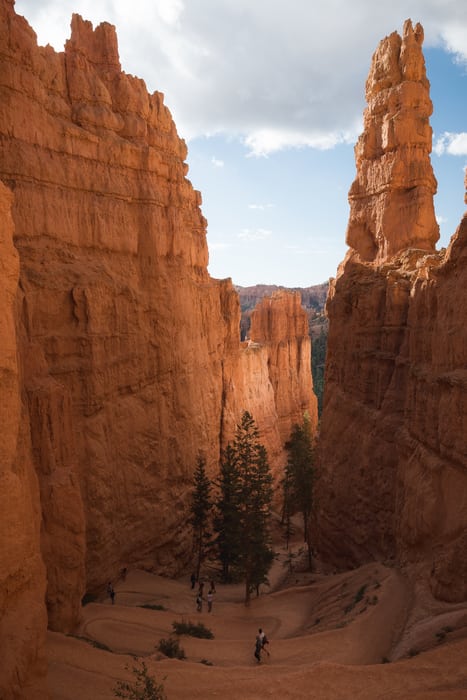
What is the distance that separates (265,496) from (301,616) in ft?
22.8

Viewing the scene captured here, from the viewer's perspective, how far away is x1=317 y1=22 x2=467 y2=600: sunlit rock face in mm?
15363

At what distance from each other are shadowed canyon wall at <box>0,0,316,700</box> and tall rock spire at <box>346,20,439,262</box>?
1115 cm

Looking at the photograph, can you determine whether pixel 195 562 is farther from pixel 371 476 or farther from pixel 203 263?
pixel 203 263

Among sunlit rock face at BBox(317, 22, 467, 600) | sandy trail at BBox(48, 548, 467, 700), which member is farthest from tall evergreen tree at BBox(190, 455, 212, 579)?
sunlit rock face at BBox(317, 22, 467, 600)

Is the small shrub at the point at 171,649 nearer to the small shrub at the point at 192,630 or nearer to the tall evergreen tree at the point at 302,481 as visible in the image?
the small shrub at the point at 192,630

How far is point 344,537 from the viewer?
23.6 metres

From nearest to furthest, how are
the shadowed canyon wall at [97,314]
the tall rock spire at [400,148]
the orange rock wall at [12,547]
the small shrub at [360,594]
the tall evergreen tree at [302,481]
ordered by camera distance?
the orange rock wall at [12,547] < the shadowed canyon wall at [97,314] < the small shrub at [360,594] < the tall rock spire at [400,148] < the tall evergreen tree at [302,481]

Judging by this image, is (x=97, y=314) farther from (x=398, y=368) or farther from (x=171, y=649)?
(x=171, y=649)

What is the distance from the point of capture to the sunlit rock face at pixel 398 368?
1536cm

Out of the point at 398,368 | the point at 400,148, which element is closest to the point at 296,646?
the point at 398,368

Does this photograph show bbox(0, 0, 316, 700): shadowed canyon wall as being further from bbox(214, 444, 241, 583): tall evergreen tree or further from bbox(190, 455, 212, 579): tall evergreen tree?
bbox(214, 444, 241, 583): tall evergreen tree

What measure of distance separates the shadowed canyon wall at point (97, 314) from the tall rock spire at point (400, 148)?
11.2m

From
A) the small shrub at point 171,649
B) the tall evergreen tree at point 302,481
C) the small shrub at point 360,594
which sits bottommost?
the tall evergreen tree at point 302,481

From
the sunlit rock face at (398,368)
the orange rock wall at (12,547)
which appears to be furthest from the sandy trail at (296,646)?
the orange rock wall at (12,547)
